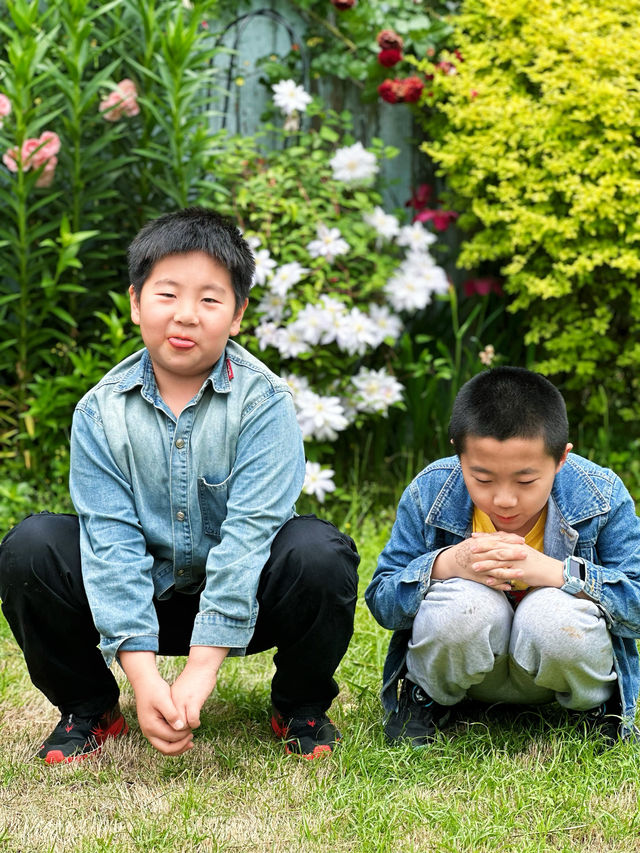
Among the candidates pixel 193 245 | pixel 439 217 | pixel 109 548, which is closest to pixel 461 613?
pixel 109 548

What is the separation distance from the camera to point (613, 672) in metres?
2.27

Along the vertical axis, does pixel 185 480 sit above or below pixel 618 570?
above

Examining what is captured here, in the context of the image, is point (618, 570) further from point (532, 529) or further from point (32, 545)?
point (32, 545)

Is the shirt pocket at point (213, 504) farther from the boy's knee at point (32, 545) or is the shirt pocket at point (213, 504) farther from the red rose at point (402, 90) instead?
the red rose at point (402, 90)

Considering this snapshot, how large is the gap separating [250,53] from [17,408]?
1.96m

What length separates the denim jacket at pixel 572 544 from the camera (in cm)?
220

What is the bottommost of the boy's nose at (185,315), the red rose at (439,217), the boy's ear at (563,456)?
the boy's ear at (563,456)

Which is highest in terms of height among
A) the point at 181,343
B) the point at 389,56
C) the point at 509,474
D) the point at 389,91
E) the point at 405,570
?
the point at 389,56

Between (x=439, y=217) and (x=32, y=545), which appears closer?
(x=32, y=545)

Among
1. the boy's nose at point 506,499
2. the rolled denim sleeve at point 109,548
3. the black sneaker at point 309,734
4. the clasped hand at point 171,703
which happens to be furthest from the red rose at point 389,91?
the clasped hand at point 171,703

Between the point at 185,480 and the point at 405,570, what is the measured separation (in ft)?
1.66

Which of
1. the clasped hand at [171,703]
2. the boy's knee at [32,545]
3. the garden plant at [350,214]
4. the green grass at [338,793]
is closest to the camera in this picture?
the green grass at [338,793]

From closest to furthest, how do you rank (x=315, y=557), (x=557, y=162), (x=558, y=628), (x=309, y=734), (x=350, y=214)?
1. (x=558, y=628)
2. (x=315, y=557)
3. (x=309, y=734)
4. (x=557, y=162)
5. (x=350, y=214)

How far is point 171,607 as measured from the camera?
2398 mm
